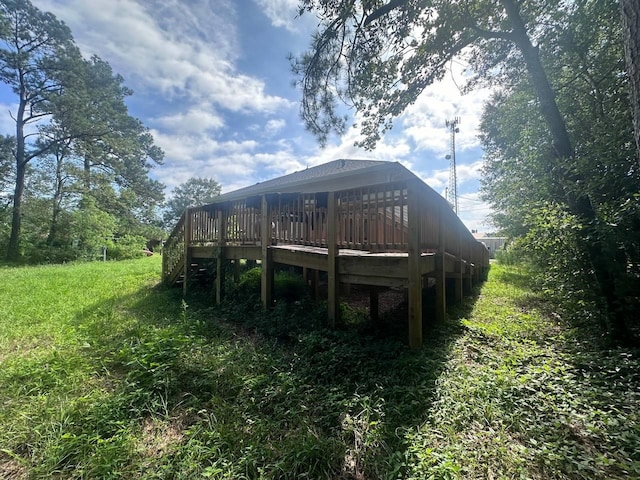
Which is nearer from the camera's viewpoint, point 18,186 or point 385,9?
point 385,9

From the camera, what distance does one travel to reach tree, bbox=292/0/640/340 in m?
3.83

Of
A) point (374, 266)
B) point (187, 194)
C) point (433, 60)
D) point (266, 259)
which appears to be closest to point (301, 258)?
point (266, 259)

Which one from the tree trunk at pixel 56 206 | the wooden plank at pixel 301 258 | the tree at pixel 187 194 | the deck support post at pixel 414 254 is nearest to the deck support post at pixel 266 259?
the wooden plank at pixel 301 258

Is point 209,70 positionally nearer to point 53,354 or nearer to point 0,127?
point 53,354

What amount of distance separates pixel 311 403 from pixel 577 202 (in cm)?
455

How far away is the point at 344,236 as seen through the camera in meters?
3.70

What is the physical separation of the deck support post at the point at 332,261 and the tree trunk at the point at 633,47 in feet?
9.04

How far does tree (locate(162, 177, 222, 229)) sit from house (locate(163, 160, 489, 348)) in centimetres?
3894

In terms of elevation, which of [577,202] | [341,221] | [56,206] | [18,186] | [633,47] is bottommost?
[341,221]

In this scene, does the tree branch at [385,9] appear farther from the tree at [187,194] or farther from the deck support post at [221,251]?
the tree at [187,194]

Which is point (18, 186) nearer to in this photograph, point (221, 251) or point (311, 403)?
point (221, 251)

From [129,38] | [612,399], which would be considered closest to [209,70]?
[129,38]

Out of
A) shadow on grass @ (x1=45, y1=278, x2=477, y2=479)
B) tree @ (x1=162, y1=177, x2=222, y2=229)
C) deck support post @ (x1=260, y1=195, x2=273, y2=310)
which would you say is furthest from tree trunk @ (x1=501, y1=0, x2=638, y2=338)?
tree @ (x1=162, y1=177, x2=222, y2=229)

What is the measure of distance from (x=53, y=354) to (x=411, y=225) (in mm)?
4625
